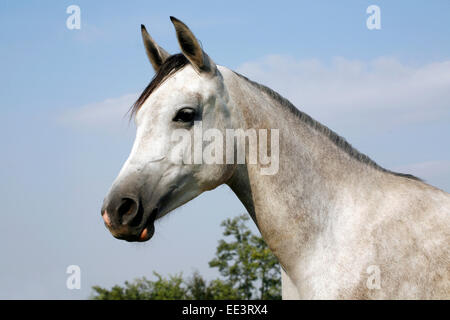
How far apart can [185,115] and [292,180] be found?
1.12m

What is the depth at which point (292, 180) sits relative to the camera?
13.6ft

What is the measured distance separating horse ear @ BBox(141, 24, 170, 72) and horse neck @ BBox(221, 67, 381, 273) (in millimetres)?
830

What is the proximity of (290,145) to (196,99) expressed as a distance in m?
0.96

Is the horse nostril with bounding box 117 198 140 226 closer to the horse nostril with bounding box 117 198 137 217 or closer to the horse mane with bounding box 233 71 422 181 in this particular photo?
the horse nostril with bounding box 117 198 137 217

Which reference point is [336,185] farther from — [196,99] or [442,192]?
[196,99]

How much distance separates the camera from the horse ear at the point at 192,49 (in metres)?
4.11

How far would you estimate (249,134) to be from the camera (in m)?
4.23

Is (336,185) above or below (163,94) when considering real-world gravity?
below

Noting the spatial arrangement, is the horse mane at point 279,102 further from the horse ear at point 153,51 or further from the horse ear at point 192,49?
the horse ear at point 153,51

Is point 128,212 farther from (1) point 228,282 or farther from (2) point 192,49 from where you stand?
(1) point 228,282

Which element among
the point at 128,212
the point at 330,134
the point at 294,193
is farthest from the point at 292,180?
the point at 128,212

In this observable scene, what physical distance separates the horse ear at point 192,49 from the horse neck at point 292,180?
0.26 metres
